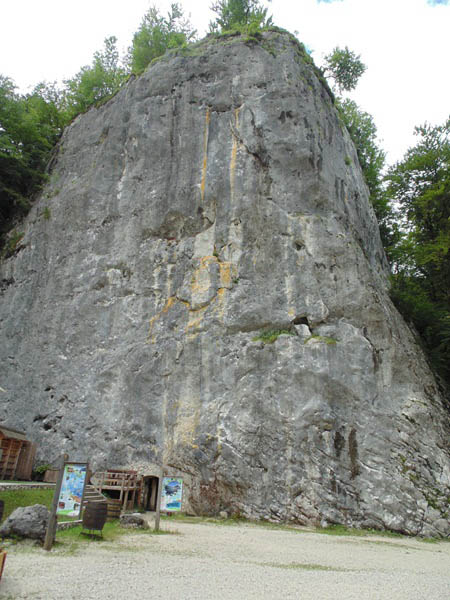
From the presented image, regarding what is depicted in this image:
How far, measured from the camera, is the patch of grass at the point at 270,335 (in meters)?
17.5

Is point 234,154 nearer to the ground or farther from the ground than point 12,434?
farther from the ground

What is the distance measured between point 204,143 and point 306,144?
16.4ft

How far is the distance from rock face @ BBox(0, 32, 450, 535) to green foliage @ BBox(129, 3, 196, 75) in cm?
498

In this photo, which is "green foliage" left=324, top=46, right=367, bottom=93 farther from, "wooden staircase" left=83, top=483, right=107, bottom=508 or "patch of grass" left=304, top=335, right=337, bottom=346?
"wooden staircase" left=83, top=483, right=107, bottom=508

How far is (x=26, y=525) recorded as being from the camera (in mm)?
8312

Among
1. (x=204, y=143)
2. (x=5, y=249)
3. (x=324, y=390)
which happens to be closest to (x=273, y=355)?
(x=324, y=390)

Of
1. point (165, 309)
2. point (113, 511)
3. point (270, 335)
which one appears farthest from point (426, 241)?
point (113, 511)

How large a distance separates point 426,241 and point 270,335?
521 inches

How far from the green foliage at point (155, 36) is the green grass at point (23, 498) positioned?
83.2 ft

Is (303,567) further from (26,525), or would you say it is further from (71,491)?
(26,525)

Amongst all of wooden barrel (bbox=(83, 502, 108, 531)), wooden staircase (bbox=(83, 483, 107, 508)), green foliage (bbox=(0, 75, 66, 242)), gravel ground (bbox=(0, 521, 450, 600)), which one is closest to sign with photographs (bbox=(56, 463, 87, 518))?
wooden barrel (bbox=(83, 502, 108, 531))

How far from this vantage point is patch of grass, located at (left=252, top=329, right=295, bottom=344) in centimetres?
1752

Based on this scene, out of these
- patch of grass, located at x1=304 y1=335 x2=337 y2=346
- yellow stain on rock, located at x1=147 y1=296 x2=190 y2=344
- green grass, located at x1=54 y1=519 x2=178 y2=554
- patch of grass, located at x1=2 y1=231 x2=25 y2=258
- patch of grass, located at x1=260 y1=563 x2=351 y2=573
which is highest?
patch of grass, located at x1=2 y1=231 x2=25 y2=258

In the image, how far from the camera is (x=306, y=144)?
70.3 ft
